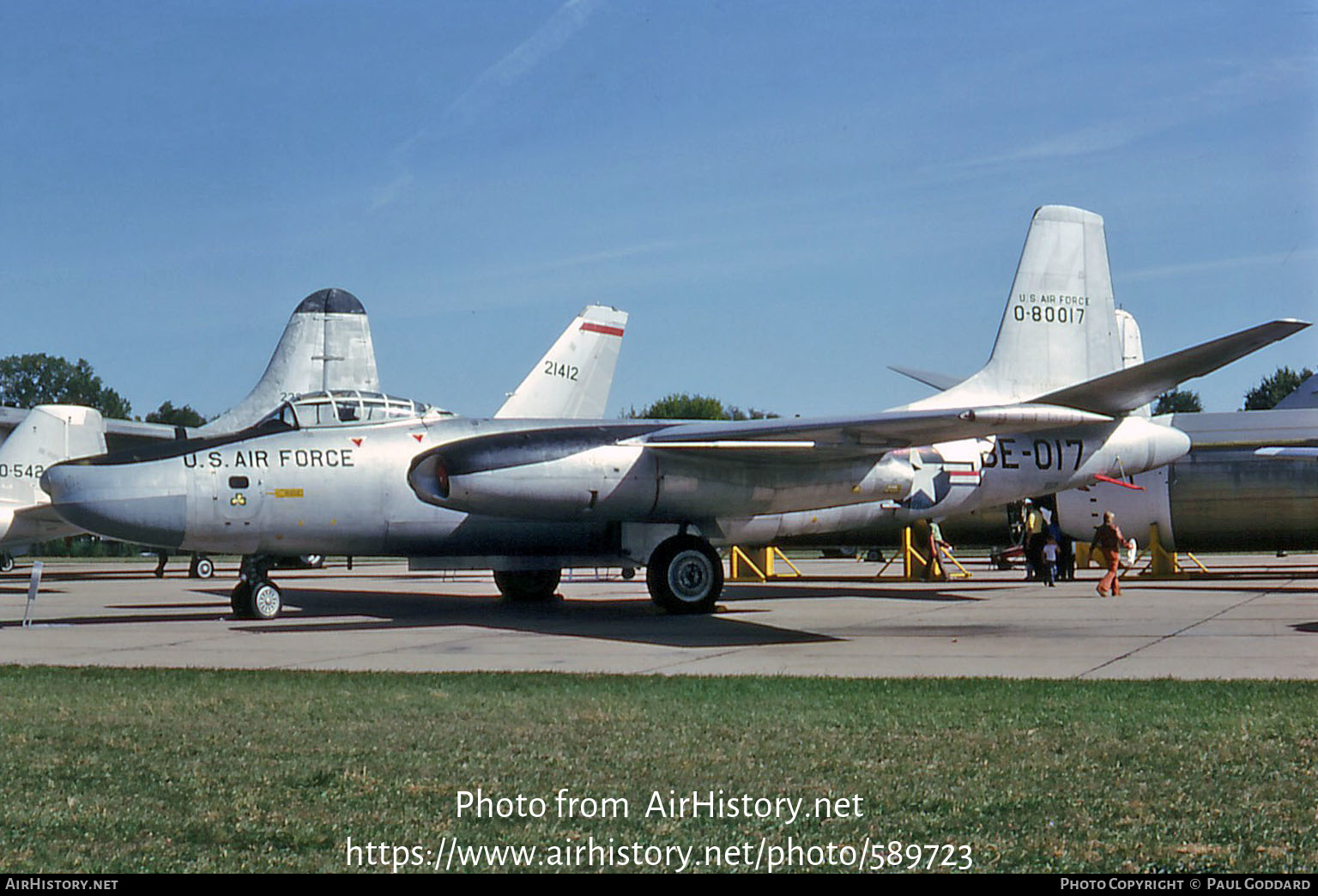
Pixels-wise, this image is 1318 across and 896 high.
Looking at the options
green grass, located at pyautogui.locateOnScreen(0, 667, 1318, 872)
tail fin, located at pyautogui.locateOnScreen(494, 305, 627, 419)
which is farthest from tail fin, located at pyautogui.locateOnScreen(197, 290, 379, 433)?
green grass, located at pyautogui.locateOnScreen(0, 667, 1318, 872)

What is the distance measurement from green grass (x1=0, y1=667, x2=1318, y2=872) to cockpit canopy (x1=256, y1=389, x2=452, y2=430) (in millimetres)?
6692

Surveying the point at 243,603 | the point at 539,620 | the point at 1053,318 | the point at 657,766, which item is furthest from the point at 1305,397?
the point at 657,766

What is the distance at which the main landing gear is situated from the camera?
16.4 metres

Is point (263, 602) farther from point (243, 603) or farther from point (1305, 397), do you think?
point (1305, 397)

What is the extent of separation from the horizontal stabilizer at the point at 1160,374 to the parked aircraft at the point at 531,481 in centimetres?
3

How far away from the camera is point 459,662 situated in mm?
11414

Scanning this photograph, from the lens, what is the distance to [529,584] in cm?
1967

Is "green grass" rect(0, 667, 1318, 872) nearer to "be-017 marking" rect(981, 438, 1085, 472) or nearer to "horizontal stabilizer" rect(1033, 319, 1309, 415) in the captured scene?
"horizontal stabilizer" rect(1033, 319, 1309, 415)

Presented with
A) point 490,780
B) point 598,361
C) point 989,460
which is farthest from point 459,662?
point 598,361

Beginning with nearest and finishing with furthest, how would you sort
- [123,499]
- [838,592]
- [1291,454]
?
[123,499] → [838,592] → [1291,454]

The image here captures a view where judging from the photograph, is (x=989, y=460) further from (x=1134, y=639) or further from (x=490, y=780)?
(x=490, y=780)

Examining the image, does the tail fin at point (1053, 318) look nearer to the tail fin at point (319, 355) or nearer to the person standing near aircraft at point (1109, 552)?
the person standing near aircraft at point (1109, 552)

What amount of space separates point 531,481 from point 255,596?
4320mm

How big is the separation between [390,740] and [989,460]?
47.7ft
